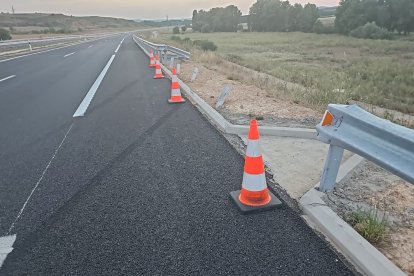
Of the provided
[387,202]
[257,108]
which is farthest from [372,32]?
[387,202]

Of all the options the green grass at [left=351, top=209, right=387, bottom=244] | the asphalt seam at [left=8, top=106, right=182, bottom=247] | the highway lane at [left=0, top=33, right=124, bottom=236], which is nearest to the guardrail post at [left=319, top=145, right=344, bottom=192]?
the green grass at [left=351, top=209, right=387, bottom=244]

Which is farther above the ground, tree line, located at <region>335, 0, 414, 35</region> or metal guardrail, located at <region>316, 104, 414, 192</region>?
tree line, located at <region>335, 0, 414, 35</region>

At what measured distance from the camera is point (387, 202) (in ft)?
10.7

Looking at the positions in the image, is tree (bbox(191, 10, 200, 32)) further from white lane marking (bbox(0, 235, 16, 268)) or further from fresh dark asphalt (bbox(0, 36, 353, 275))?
white lane marking (bbox(0, 235, 16, 268))

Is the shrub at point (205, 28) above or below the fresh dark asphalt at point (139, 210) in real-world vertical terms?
below

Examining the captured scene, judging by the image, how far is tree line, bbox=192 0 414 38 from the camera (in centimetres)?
6127

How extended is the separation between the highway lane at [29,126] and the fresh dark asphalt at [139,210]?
0.09 feet

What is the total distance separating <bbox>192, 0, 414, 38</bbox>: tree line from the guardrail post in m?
64.9

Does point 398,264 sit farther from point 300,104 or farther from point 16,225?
point 300,104

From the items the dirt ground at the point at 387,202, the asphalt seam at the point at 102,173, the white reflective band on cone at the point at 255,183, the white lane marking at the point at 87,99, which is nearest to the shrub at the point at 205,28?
the white lane marking at the point at 87,99

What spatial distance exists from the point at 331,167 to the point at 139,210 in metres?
2.06

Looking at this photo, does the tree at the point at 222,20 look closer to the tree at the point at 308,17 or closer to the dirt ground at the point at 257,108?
the tree at the point at 308,17

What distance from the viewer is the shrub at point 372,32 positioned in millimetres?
57219

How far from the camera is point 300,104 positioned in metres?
7.49
